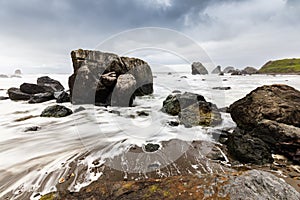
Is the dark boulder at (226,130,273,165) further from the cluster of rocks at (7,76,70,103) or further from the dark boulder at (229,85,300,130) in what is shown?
the cluster of rocks at (7,76,70,103)

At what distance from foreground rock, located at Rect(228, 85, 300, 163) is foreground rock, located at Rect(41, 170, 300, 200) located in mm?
2102

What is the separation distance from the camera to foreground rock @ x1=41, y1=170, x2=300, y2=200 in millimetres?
2068

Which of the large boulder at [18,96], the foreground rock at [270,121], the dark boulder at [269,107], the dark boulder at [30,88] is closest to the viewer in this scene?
the foreground rock at [270,121]

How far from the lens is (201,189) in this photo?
2.18m

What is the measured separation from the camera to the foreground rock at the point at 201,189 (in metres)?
2.07

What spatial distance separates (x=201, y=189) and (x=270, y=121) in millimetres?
4078

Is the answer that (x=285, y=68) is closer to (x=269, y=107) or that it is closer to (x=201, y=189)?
(x=269, y=107)

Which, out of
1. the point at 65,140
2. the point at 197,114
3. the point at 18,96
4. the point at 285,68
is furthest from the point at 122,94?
the point at 285,68

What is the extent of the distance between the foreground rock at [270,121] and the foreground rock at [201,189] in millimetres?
2102

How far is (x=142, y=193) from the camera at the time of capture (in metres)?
2.21

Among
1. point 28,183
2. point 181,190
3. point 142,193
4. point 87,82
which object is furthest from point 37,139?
point 87,82

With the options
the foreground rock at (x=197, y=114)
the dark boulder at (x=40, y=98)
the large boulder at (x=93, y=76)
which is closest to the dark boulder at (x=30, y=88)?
the dark boulder at (x=40, y=98)

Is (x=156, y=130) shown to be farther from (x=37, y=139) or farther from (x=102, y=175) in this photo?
(x=37, y=139)

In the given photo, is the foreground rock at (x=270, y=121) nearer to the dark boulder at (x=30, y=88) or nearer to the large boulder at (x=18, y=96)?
the large boulder at (x=18, y=96)
